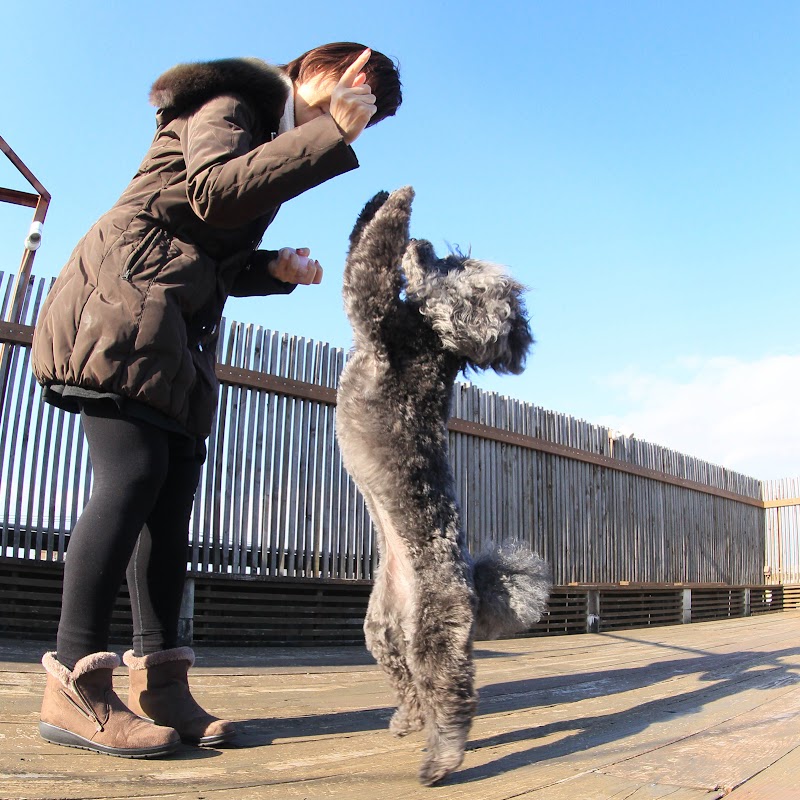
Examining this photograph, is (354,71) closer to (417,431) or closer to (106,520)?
(417,431)

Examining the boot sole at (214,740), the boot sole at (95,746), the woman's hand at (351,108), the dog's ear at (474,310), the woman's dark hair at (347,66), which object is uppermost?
the woman's dark hair at (347,66)

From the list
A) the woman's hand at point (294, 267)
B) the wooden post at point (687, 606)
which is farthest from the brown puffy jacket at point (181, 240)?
the wooden post at point (687, 606)

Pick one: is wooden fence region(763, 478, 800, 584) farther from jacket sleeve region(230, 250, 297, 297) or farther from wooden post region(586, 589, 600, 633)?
jacket sleeve region(230, 250, 297, 297)

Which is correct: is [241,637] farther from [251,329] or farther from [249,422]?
[251,329]

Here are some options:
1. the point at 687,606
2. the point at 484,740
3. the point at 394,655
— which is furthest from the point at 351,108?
the point at 687,606

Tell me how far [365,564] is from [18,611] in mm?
2070

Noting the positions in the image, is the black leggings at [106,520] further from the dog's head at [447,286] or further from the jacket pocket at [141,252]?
the dog's head at [447,286]

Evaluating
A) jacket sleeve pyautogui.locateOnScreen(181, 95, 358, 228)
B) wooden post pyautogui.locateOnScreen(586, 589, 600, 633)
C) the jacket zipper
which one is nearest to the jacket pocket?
the jacket zipper

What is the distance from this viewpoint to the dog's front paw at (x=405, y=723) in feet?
5.84

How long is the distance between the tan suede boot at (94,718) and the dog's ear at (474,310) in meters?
1.07

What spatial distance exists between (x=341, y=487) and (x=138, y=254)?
3.24 m

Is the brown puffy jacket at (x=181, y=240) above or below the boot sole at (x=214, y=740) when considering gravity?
above

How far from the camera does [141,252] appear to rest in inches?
66.2

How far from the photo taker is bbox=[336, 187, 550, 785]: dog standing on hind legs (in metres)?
1.66
